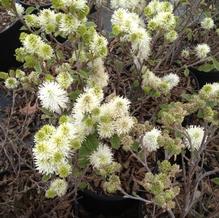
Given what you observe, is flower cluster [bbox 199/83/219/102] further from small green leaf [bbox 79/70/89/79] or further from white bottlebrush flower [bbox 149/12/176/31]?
small green leaf [bbox 79/70/89/79]

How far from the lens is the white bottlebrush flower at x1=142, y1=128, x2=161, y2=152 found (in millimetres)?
1363

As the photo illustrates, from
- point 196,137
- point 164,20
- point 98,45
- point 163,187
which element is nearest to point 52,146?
point 163,187

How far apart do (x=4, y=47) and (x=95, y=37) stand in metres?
1.47

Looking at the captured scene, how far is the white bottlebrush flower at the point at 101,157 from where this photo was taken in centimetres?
129

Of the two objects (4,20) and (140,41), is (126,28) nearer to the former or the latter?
(140,41)

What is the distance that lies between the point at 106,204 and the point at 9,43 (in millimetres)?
1357

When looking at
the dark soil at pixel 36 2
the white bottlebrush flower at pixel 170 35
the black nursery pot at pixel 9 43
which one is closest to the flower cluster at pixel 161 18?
the white bottlebrush flower at pixel 170 35

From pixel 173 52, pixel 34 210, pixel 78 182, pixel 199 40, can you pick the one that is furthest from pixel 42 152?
pixel 199 40

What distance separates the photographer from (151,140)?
4.49 feet

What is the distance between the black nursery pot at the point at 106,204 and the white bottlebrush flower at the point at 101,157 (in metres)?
0.51

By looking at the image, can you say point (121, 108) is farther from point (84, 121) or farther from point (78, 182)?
point (78, 182)

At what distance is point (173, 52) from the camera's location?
2279 mm

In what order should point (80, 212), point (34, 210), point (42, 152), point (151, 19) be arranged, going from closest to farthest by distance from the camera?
point (42, 152), point (151, 19), point (34, 210), point (80, 212)

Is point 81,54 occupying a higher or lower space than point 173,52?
higher
